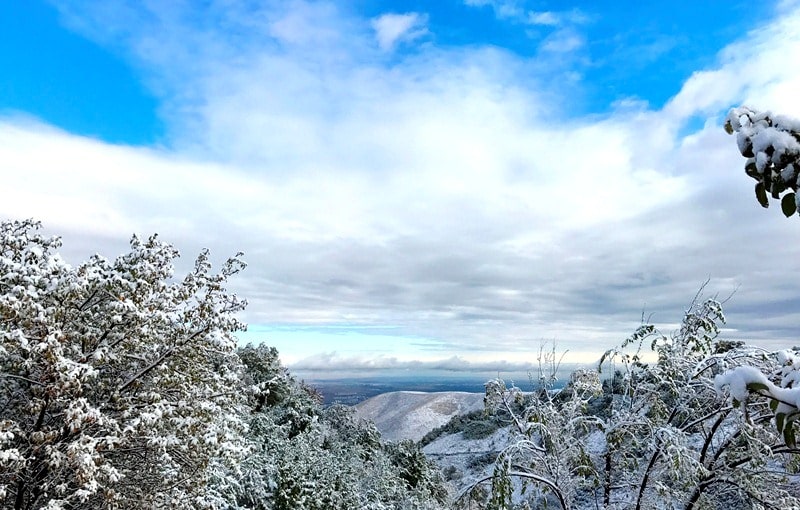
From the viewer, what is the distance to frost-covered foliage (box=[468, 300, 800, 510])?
6.66 metres

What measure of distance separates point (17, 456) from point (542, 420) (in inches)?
288

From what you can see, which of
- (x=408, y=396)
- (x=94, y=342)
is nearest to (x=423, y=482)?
(x=94, y=342)

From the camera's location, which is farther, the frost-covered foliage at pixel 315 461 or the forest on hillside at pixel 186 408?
the frost-covered foliage at pixel 315 461

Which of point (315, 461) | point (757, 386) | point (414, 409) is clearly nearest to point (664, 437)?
point (757, 386)

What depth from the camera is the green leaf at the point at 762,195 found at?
1.90 metres

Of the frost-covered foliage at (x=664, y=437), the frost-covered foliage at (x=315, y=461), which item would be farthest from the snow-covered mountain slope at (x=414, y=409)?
the frost-covered foliage at (x=664, y=437)

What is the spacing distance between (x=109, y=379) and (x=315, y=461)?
8490 mm

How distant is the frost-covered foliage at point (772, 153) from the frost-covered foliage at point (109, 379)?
7917 mm

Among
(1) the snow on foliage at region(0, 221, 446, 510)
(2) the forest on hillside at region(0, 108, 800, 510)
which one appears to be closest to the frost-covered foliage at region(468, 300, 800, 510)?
(2) the forest on hillside at region(0, 108, 800, 510)

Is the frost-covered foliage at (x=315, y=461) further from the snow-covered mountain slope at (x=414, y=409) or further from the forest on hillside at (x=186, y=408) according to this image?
the snow-covered mountain slope at (x=414, y=409)

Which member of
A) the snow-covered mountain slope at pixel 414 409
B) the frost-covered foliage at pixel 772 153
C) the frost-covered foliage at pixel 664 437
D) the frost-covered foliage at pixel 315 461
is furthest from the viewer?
the snow-covered mountain slope at pixel 414 409

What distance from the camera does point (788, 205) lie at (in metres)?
1.87

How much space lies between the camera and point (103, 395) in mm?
9008

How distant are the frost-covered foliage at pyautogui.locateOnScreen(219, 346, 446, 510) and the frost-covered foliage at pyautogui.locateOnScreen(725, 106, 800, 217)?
9.34 meters
